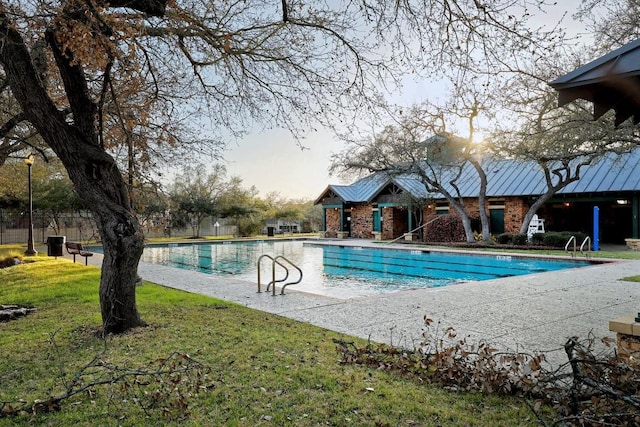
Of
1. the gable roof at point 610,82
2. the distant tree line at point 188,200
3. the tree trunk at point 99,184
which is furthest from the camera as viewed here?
the distant tree line at point 188,200

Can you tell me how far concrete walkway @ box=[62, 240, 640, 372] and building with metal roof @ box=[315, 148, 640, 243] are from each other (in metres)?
9.70

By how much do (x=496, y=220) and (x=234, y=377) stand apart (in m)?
21.7

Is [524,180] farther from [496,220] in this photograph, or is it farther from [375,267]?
[375,267]

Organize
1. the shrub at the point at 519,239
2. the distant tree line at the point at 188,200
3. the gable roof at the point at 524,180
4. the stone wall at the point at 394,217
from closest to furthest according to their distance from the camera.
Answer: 1. the shrub at the point at 519,239
2. the gable roof at the point at 524,180
3. the distant tree line at the point at 188,200
4. the stone wall at the point at 394,217

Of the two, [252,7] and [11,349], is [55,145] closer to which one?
[11,349]

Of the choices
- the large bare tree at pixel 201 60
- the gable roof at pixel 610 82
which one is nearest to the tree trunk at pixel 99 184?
the large bare tree at pixel 201 60

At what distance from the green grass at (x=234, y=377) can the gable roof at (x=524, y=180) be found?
14.4 meters

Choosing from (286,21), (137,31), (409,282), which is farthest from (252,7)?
(409,282)

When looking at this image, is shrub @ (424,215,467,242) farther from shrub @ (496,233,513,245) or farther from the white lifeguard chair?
the white lifeguard chair

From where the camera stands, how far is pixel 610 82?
109 inches

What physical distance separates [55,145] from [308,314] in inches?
158

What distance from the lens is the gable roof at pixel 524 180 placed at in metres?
19.0

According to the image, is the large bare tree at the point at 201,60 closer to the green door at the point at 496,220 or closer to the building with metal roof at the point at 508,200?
the building with metal roof at the point at 508,200

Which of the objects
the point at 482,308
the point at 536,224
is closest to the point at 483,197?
the point at 536,224
